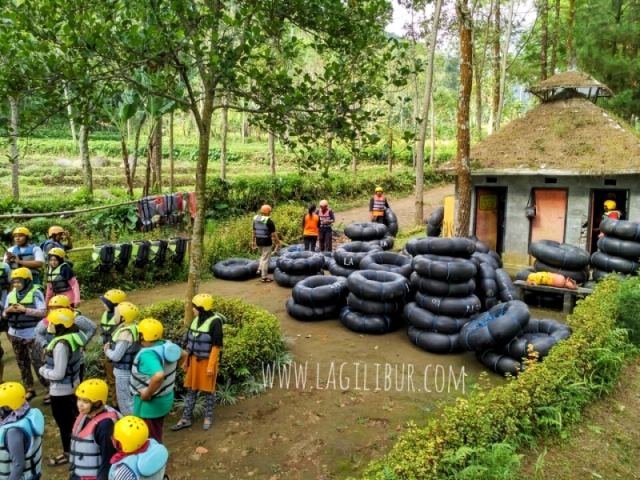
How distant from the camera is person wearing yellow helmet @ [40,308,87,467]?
4.74 metres

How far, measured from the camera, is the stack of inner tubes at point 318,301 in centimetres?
945

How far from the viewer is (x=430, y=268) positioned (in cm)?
846

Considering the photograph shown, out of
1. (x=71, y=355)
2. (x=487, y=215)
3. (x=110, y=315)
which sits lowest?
(x=71, y=355)

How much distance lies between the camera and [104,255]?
1038 centimetres

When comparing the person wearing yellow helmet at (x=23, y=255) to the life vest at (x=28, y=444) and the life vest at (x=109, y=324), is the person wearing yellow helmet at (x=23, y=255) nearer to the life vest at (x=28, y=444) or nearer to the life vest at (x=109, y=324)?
the life vest at (x=109, y=324)

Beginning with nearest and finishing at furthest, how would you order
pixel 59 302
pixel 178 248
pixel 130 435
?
pixel 130 435, pixel 59 302, pixel 178 248

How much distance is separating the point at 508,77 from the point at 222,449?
25101mm

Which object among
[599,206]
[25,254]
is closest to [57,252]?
[25,254]

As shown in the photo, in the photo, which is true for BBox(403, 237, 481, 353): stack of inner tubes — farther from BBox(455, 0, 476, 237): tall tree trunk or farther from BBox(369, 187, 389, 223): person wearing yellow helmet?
BBox(369, 187, 389, 223): person wearing yellow helmet

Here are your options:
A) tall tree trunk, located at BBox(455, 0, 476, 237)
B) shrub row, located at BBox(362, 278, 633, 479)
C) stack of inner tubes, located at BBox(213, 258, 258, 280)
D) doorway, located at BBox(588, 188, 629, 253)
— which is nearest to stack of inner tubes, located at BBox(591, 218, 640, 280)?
doorway, located at BBox(588, 188, 629, 253)

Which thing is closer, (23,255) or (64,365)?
(64,365)

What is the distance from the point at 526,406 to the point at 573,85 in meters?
12.4

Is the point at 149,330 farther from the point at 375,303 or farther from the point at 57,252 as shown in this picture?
the point at 375,303

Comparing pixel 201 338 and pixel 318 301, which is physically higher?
pixel 201 338
